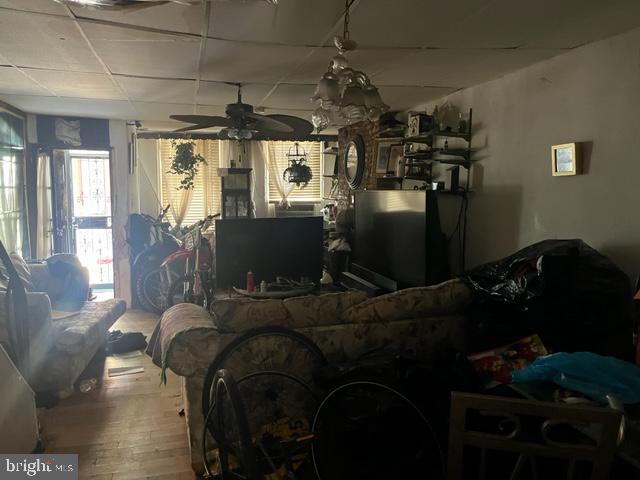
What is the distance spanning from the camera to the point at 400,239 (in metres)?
3.65

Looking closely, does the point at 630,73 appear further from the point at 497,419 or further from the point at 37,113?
the point at 37,113

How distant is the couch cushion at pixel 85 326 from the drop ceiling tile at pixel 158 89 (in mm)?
1819

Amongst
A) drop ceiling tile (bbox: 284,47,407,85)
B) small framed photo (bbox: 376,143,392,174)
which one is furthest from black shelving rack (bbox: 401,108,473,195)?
drop ceiling tile (bbox: 284,47,407,85)

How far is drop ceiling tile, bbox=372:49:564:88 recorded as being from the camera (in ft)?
8.86

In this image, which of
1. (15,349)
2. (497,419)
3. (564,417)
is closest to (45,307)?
(15,349)

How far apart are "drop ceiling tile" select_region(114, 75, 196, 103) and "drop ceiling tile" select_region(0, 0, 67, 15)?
126 cm

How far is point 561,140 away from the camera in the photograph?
2.77m

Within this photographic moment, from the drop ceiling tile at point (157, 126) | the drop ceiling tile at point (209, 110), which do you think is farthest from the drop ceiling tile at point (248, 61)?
the drop ceiling tile at point (157, 126)

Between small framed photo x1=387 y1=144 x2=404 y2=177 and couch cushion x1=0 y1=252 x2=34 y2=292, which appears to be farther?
small framed photo x1=387 y1=144 x2=404 y2=177

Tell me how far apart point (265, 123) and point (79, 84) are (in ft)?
4.95

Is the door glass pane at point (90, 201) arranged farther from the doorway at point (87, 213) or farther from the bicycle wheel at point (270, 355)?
the bicycle wheel at point (270, 355)

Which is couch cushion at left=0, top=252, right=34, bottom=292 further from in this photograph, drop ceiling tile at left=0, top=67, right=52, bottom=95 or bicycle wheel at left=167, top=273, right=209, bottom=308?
drop ceiling tile at left=0, top=67, right=52, bottom=95

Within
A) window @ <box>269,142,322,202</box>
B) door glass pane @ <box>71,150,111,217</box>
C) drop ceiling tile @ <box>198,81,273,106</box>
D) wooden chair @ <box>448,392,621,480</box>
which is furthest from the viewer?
window @ <box>269,142,322,202</box>
